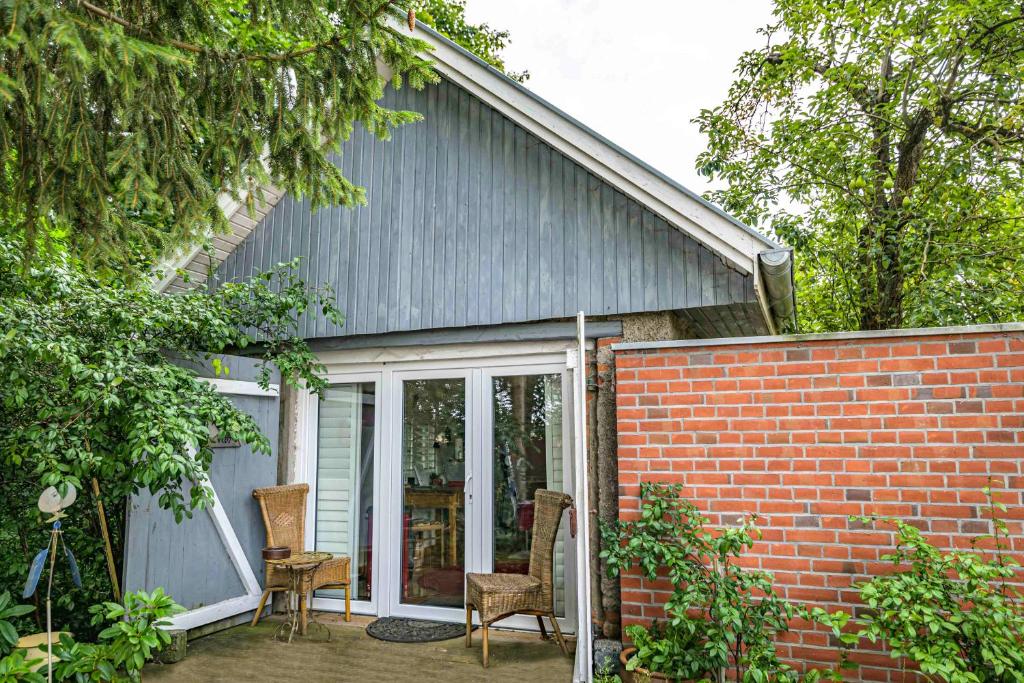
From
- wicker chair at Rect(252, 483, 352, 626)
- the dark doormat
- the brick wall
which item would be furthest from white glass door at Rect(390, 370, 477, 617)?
the brick wall

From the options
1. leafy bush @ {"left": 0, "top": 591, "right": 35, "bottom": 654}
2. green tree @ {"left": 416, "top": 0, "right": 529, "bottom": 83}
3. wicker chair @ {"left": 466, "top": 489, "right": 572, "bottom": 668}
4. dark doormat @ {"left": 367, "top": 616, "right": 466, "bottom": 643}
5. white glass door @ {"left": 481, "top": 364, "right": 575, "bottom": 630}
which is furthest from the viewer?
green tree @ {"left": 416, "top": 0, "right": 529, "bottom": 83}

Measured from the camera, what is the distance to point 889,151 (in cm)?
902

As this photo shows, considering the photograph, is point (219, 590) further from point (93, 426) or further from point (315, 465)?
point (93, 426)

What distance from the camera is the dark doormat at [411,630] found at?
193 inches

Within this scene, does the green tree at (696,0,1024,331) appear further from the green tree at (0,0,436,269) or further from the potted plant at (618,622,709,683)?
the green tree at (0,0,436,269)

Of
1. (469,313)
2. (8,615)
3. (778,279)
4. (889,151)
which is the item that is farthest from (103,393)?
(889,151)

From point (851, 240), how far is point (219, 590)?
8.55 metres

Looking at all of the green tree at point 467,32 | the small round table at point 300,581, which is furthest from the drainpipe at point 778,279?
the green tree at point 467,32

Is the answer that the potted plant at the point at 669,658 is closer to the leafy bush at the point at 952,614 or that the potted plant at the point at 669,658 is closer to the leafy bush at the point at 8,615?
the leafy bush at the point at 952,614

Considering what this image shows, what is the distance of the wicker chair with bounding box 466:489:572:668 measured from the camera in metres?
4.39

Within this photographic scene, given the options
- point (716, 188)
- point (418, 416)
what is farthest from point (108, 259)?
point (716, 188)

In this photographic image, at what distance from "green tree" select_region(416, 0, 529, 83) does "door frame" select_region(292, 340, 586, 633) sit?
378 inches

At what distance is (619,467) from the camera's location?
432 cm

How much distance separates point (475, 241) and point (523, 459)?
1790 millimetres
